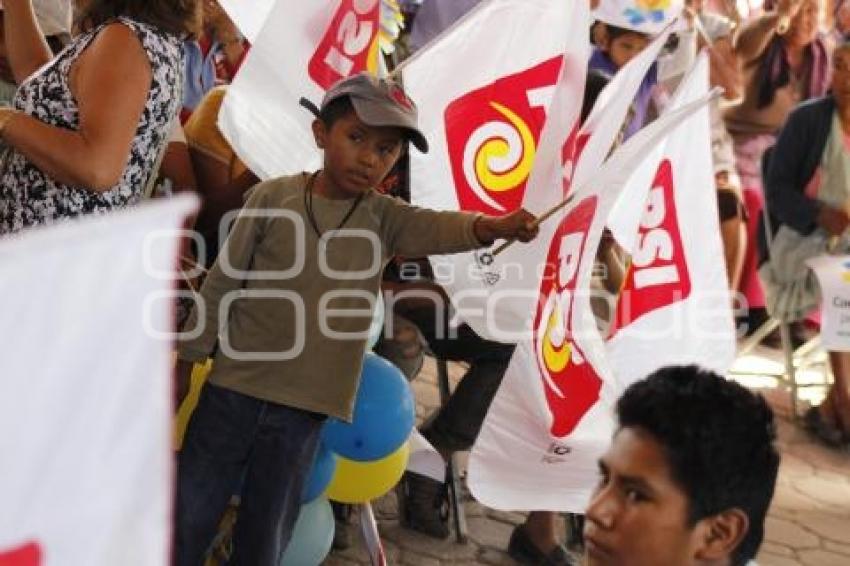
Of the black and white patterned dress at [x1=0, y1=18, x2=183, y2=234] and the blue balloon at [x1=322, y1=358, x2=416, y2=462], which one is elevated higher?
the black and white patterned dress at [x1=0, y1=18, x2=183, y2=234]

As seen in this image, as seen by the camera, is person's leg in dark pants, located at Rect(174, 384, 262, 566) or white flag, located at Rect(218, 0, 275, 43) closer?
person's leg in dark pants, located at Rect(174, 384, 262, 566)

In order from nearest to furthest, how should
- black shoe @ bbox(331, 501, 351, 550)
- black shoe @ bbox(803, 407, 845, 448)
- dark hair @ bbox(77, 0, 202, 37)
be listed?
dark hair @ bbox(77, 0, 202, 37), black shoe @ bbox(331, 501, 351, 550), black shoe @ bbox(803, 407, 845, 448)

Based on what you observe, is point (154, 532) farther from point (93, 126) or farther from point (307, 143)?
point (307, 143)

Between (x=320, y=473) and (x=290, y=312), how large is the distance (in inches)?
20.1

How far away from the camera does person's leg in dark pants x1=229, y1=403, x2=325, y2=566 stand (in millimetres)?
3084

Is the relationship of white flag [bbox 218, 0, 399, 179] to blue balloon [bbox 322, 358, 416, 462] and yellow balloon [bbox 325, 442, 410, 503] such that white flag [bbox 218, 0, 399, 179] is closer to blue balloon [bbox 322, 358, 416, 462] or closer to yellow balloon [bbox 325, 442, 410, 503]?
blue balloon [bbox 322, 358, 416, 462]

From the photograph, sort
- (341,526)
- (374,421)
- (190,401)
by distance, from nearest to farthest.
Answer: (190,401), (374,421), (341,526)

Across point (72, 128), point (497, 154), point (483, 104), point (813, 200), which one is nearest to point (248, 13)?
point (483, 104)

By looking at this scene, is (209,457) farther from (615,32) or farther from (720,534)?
(615,32)

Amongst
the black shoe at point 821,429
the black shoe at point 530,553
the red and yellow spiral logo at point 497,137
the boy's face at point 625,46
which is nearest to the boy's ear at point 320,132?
the red and yellow spiral logo at point 497,137

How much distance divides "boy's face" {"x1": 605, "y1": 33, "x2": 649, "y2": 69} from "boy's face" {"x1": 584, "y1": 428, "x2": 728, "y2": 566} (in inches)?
134

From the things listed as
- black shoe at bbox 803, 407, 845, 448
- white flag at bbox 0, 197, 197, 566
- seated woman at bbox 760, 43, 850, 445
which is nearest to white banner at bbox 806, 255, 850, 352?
seated woman at bbox 760, 43, 850, 445

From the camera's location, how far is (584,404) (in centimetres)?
317

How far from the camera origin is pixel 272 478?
3096 millimetres
